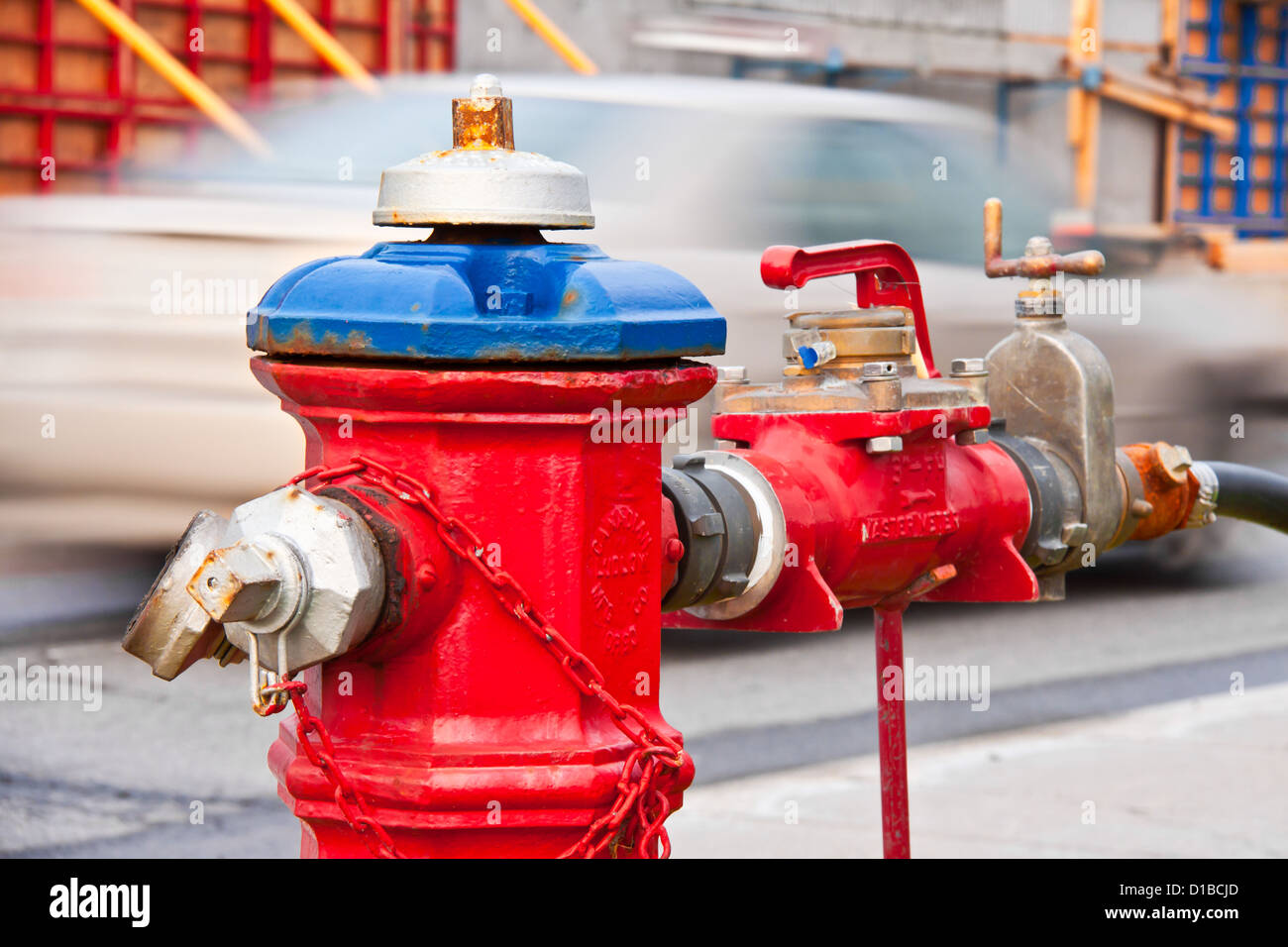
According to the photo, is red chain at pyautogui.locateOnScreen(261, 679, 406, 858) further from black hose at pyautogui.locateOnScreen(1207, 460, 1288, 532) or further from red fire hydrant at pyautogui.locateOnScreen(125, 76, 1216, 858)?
black hose at pyautogui.locateOnScreen(1207, 460, 1288, 532)

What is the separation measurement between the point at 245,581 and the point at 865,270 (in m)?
1.03

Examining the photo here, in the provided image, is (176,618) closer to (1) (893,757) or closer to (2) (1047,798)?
(1) (893,757)

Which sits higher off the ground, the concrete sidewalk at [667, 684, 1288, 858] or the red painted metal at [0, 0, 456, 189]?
the red painted metal at [0, 0, 456, 189]

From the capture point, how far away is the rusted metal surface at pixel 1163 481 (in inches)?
103

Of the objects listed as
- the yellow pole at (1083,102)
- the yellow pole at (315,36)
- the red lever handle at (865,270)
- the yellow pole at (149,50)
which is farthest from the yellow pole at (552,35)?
the red lever handle at (865,270)

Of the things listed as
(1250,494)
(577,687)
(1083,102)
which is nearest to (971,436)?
(1250,494)

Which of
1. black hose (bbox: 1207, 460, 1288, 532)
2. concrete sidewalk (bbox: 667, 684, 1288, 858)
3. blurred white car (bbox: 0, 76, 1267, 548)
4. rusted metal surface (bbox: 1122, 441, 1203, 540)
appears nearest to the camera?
rusted metal surface (bbox: 1122, 441, 1203, 540)

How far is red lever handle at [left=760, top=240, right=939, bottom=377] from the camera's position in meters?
2.00

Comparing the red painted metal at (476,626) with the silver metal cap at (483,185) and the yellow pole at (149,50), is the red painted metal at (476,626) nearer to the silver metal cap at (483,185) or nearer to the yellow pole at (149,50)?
the silver metal cap at (483,185)

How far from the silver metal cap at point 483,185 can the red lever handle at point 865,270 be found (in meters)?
0.37

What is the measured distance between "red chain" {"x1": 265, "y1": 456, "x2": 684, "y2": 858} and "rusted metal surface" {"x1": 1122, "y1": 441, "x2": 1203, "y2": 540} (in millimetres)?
1214

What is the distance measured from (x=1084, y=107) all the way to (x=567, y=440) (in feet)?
54.3

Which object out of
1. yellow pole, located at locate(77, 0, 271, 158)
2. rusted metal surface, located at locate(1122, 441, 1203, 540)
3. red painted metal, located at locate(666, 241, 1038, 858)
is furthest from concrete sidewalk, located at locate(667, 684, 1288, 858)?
yellow pole, located at locate(77, 0, 271, 158)

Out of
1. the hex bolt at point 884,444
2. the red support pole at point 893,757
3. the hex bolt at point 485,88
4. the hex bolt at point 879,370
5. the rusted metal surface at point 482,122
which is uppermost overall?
the hex bolt at point 485,88
